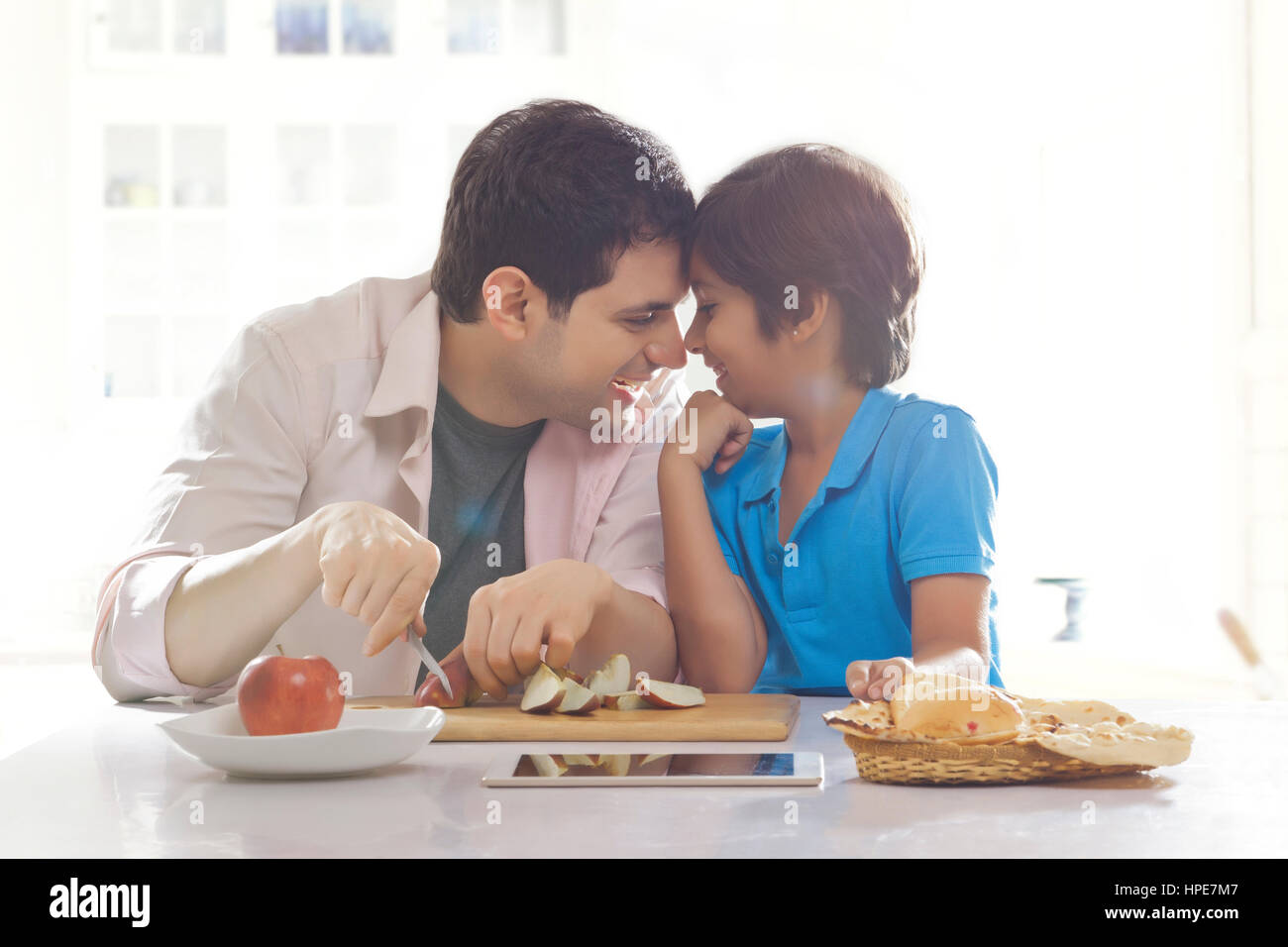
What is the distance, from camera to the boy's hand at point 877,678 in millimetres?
1022

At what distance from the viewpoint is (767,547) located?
1586 millimetres

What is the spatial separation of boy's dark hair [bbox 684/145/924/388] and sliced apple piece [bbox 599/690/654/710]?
0.58 meters

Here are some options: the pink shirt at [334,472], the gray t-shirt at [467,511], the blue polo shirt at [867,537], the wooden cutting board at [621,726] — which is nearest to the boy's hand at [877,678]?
the wooden cutting board at [621,726]

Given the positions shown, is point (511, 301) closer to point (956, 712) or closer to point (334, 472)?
point (334, 472)

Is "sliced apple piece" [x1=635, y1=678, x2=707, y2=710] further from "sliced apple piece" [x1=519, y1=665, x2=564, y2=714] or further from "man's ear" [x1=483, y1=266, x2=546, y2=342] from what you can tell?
"man's ear" [x1=483, y1=266, x2=546, y2=342]

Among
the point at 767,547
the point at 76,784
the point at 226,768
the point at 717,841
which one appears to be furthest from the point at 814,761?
the point at 767,547

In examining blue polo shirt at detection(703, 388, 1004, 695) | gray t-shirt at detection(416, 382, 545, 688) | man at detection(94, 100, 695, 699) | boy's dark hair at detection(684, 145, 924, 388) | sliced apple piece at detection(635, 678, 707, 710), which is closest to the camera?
sliced apple piece at detection(635, 678, 707, 710)

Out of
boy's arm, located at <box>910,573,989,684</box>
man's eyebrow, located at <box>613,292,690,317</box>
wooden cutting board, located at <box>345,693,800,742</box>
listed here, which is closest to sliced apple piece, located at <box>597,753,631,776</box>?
wooden cutting board, located at <box>345,693,800,742</box>

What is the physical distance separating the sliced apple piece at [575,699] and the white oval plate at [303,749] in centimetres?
21

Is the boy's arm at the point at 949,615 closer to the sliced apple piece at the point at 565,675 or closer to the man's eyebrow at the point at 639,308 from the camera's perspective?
the sliced apple piece at the point at 565,675

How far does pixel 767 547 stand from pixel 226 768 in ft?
2.80

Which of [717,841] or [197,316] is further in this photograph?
[197,316]

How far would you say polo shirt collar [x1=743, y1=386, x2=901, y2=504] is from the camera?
1489mm

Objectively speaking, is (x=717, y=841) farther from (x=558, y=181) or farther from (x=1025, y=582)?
(x=1025, y=582)
